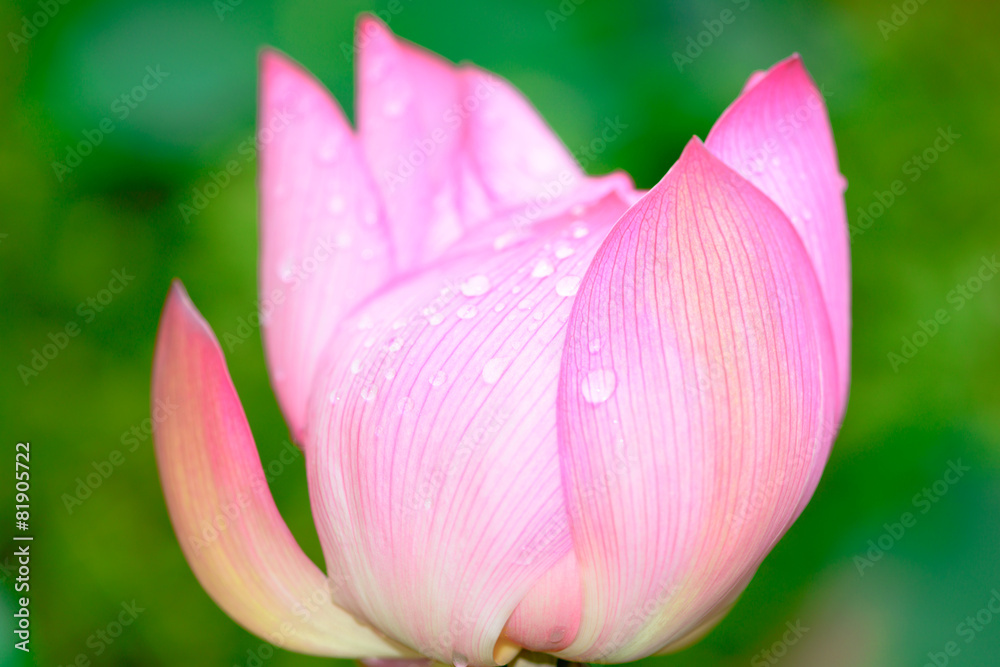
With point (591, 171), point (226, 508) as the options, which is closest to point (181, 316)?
point (226, 508)

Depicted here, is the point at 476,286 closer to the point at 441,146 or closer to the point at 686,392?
the point at 686,392

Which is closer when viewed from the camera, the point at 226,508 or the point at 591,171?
the point at 226,508

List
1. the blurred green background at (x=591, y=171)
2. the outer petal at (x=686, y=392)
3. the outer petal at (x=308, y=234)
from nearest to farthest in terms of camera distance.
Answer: the outer petal at (x=686, y=392)
the outer petal at (x=308, y=234)
the blurred green background at (x=591, y=171)

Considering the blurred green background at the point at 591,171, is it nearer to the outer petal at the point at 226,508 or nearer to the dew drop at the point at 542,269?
the outer petal at the point at 226,508

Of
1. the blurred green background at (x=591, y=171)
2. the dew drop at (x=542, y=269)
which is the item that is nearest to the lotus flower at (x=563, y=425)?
the dew drop at (x=542, y=269)

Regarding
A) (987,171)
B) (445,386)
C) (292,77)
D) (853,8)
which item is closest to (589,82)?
(853,8)

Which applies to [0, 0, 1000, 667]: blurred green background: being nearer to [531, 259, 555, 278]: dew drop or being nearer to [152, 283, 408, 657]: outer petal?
[152, 283, 408, 657]: outer petal
